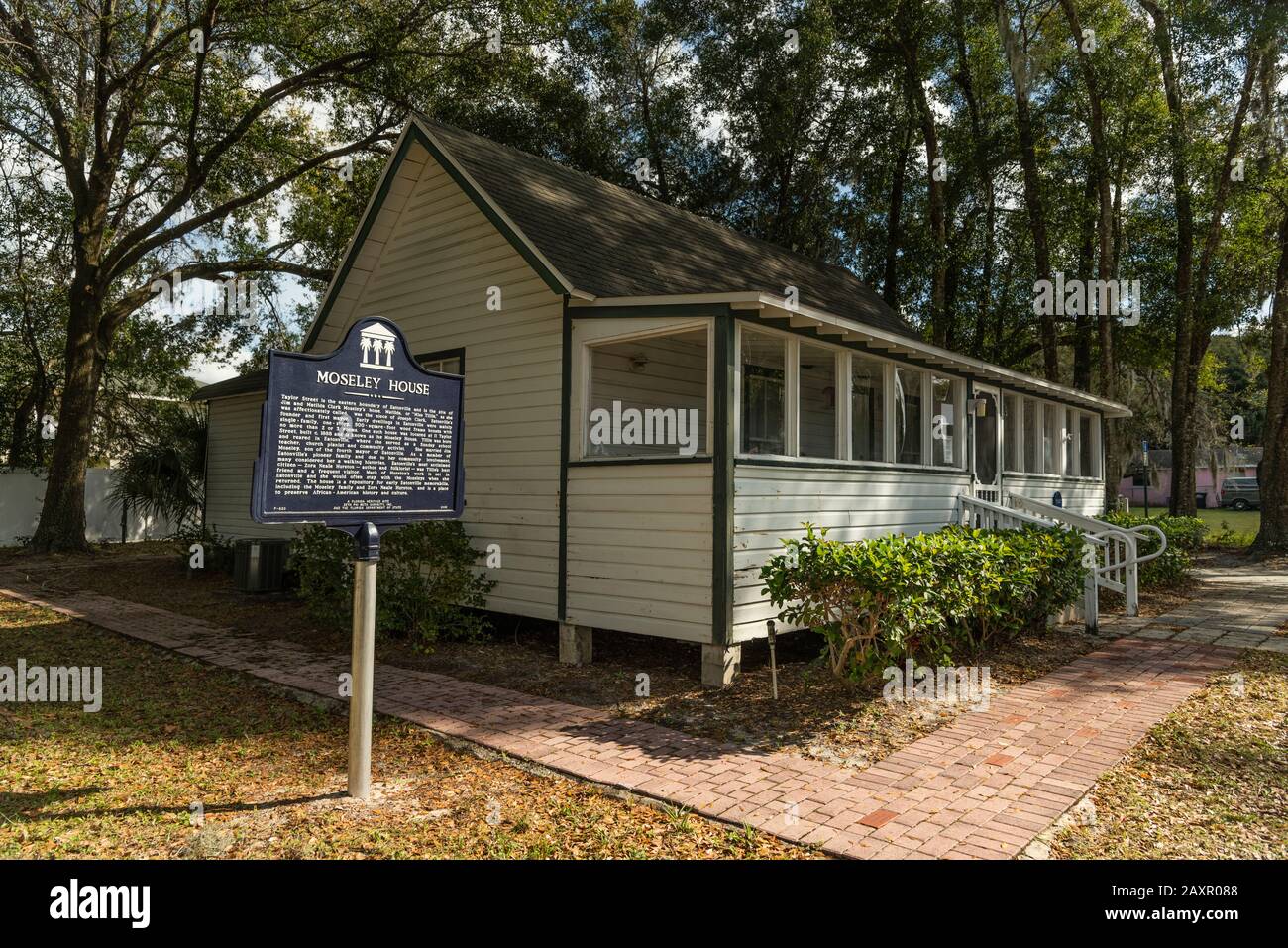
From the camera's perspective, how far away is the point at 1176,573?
1398cm

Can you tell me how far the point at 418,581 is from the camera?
353 inches

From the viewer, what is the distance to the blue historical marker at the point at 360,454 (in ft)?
14.4

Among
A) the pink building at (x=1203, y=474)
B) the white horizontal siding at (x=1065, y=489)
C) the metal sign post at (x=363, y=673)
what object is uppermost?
the pink building at (x=1203, y=474)

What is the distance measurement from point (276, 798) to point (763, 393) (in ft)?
17.2

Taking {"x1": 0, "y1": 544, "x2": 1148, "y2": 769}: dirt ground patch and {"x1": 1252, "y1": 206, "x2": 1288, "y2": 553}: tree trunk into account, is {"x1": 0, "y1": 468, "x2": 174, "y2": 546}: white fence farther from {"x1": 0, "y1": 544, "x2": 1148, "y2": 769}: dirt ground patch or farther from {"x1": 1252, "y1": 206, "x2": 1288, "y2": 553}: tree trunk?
{"x1": 1252, "y1": 206, "x2": 1288, "y2": 553}: tree trunk

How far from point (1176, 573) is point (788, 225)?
45.4 ft

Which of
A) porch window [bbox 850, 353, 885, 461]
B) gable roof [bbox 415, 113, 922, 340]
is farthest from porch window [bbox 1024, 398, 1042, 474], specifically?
porch window [bbox 850, 353, 885, 461]

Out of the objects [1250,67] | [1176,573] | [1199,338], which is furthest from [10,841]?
[1199,338]

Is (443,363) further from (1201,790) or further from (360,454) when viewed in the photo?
(1201,790)

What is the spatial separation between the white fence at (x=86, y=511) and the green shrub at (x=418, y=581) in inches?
563

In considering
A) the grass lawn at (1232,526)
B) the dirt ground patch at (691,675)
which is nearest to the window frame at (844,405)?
the dirt ground patch at (691,675)

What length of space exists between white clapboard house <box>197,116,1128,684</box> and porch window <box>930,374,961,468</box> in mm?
43

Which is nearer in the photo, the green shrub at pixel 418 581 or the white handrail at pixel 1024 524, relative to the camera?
the green shrub at pixel 418 581

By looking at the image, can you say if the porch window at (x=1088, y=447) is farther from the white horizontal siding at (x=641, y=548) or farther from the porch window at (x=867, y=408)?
the white horizontal siding at (x=641, y=548)
